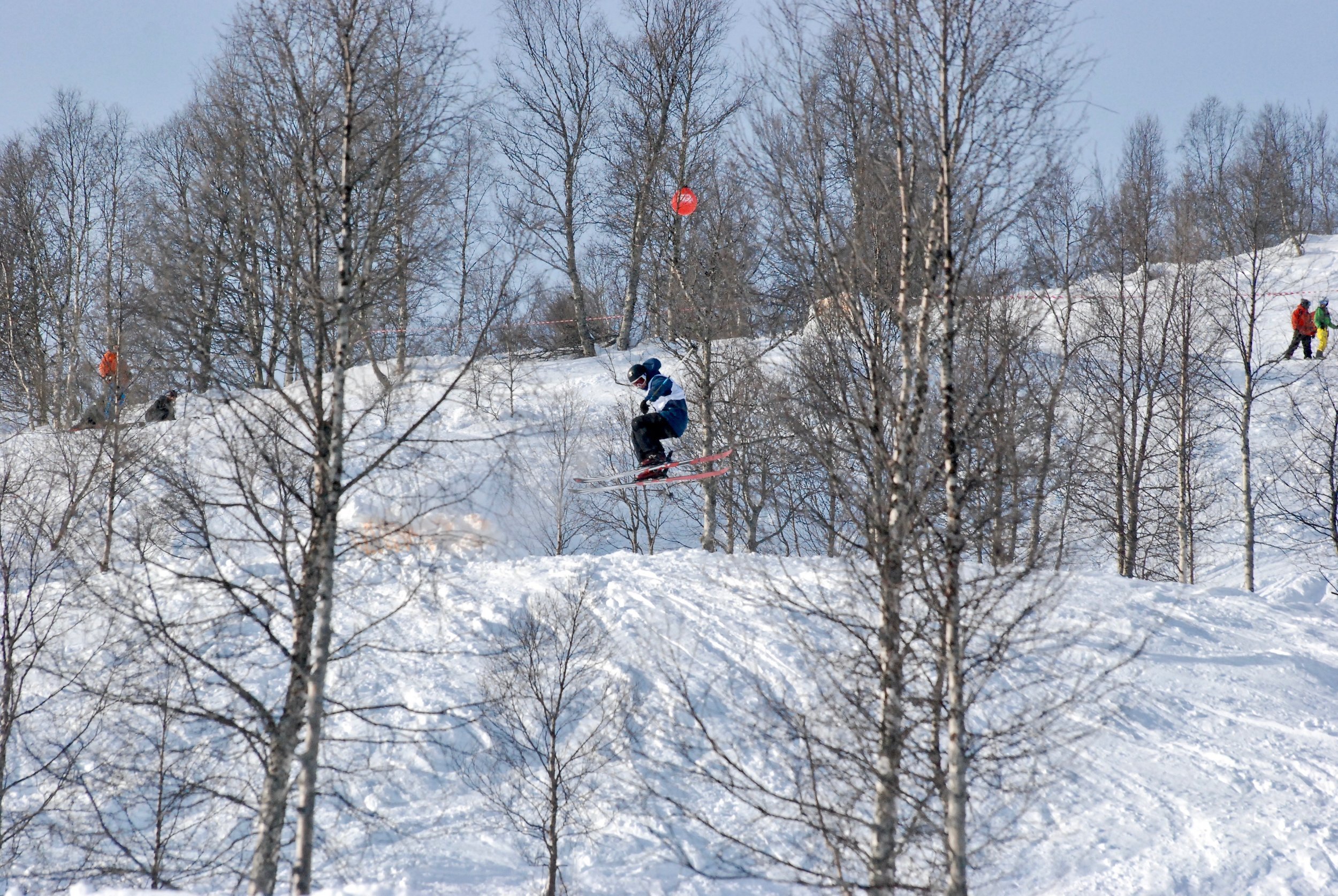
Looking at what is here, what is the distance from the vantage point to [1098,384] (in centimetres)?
2083

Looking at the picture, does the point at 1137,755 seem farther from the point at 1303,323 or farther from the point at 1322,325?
the point at 1322,325

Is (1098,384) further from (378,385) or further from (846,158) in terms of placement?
(378,385)

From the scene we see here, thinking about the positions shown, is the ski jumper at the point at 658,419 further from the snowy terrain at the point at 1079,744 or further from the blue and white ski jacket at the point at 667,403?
the snowy terrain at the point at 1079,744

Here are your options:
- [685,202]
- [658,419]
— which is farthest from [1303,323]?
[658,419]

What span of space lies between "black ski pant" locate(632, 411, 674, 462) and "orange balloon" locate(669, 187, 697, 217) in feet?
23.4

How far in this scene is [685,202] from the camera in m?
19.1

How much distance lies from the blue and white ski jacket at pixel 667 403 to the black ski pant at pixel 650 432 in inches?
3.3

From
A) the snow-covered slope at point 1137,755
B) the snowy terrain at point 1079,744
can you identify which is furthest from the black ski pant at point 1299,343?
the snow-covered slope at point 1137,755

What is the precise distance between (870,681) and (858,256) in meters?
4.13

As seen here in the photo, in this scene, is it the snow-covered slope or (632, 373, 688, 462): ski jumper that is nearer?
the snow-covered slope

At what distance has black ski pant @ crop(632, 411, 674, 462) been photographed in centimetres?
1348

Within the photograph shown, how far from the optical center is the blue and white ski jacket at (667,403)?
1330 centimetres

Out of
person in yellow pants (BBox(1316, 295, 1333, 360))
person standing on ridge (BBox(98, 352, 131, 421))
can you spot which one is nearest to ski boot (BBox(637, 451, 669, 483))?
person standing on ridge (BBox(98, 352, 131, 421))

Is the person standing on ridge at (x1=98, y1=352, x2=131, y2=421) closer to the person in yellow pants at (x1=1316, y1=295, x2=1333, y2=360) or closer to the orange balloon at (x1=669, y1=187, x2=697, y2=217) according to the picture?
the orange balloon at (x1=669, y1=187, x2=697, y2=217)
